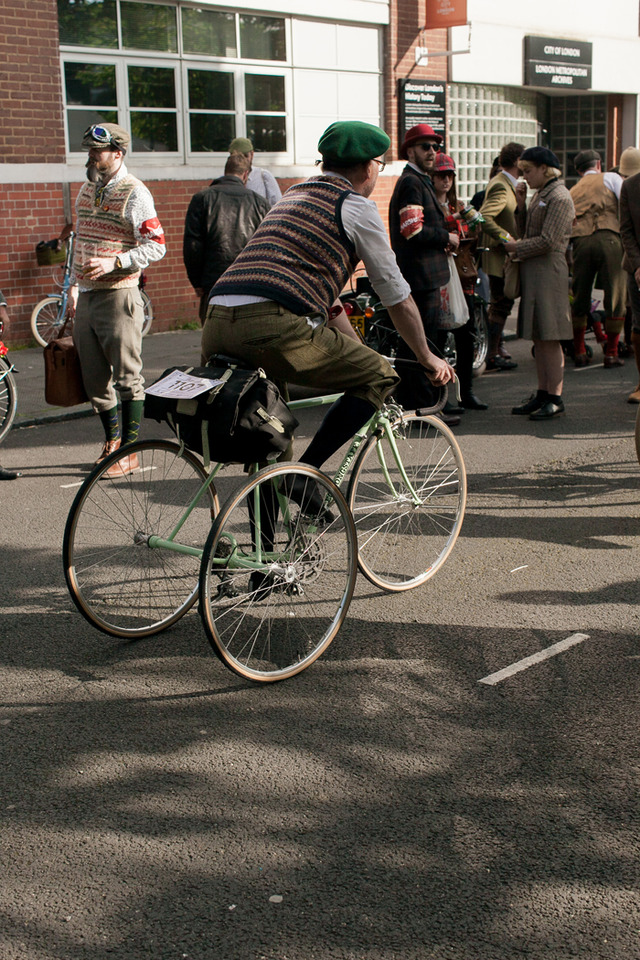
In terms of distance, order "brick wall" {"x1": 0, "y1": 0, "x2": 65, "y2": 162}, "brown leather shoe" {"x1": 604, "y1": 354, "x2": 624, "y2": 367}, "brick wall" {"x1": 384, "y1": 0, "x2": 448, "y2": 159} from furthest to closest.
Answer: "brick wall" {"x1": 384, "y1": 0, "x2": 448, "y2": 159}, "brick wall" {"x1": 0, "y1": 0, "x2": 65, "y2": 162}, "brown leather shoe" {"x1": 604, "y1": 354, "x2": 624, "y2": 367}

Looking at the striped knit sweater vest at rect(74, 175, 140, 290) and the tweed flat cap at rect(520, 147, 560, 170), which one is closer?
the striped knit sweater vest at rect(74, 175, 140, 290)

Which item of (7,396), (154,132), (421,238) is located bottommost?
(7,396)

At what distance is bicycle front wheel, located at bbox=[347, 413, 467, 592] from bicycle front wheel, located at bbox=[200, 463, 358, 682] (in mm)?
464

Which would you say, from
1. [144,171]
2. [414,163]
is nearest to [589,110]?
[144,171]

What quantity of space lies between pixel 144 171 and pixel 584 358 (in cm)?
643

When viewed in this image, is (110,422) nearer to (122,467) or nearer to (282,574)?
(122,467)

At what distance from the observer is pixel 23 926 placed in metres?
2.67

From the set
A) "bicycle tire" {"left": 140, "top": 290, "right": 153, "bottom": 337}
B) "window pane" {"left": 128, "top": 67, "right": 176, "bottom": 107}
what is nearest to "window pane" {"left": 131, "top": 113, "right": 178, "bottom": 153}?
"window pane" {"left": 128, "top": 67, "right": 176, "bottom": 107}

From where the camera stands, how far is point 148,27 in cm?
1424

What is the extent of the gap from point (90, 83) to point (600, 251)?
6829 millimetres

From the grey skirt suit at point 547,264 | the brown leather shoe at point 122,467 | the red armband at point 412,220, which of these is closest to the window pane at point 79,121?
the grey skirt suit at point 547,264

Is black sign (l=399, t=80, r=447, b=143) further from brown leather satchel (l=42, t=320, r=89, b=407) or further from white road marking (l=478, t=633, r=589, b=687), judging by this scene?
white road marking (l=478, t=633, r=589, b=687)

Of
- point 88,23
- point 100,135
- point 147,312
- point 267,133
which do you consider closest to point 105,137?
point 100,135

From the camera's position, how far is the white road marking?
4035 millimetres
